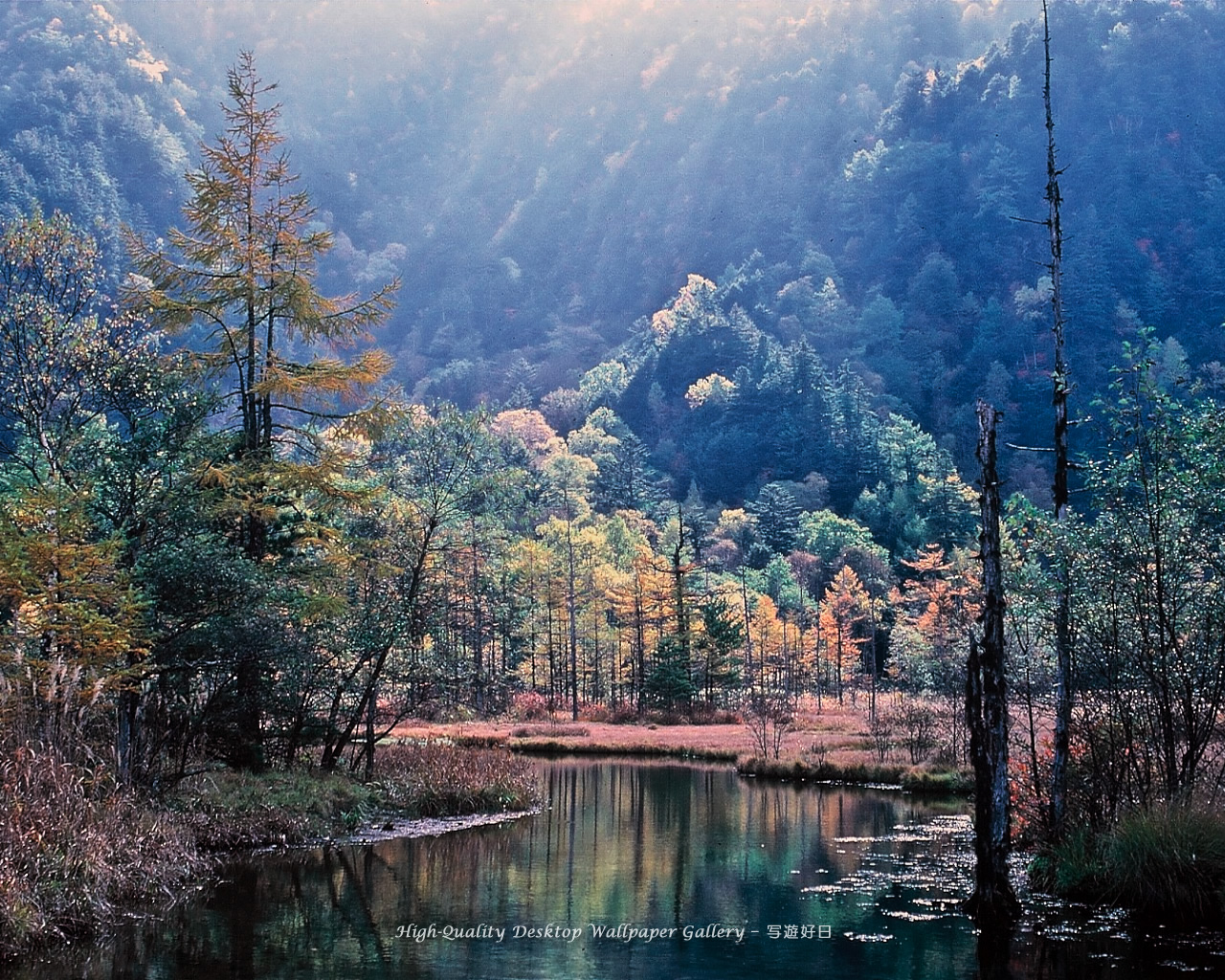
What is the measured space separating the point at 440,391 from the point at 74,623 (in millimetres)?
178573

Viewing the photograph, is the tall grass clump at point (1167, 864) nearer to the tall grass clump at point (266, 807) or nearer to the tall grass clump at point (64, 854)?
the tall grass clump at point (64, 854)

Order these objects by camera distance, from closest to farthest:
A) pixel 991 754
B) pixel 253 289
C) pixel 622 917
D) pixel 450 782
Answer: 1. pixel 991 754
2. pixel 622 917
3. pixel 253 289
4. pixel 450 782

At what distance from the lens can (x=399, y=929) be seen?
12.7 meters

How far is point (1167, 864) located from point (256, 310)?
18.5 metres

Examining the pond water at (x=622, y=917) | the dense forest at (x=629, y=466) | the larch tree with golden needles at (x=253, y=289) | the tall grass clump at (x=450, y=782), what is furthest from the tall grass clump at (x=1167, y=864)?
the larch tree with golden needles at (x=253, y=289)

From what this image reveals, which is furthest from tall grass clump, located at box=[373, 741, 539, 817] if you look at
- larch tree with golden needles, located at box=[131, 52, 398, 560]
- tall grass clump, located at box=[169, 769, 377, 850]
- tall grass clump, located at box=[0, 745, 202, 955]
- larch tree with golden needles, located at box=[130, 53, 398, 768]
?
tall grass clump, located at box=[0, 745, 202, 955]

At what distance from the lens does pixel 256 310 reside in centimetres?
2144

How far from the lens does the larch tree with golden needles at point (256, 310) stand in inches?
787

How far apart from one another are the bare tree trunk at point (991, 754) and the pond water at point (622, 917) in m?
0.49

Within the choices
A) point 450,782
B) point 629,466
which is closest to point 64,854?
point 450,782

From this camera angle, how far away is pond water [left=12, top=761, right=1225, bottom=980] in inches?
438

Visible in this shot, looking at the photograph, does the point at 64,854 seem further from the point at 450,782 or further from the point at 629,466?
the point at 629,466

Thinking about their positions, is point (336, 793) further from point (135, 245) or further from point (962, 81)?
point (962, 81)

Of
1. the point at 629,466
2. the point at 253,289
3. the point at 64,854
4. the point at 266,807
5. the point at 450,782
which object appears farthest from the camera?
the point at 629,466
